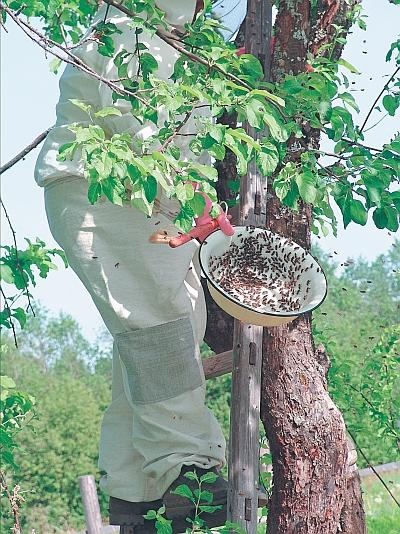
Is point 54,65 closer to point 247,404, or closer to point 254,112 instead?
point 247,404

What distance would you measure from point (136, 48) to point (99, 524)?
14.7ft

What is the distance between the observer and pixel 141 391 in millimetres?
2812

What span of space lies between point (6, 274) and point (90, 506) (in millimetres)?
Answer: 3508

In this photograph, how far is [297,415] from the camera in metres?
3.00

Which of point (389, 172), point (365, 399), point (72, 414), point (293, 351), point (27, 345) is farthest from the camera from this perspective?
point (27, 345)

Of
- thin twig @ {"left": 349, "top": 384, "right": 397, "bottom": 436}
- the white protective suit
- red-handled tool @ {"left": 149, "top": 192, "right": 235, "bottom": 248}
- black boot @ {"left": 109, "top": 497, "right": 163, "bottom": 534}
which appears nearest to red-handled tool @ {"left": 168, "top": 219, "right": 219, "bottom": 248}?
red-handled tool @ {"left": 149, "top": 192, "right": 235, "bottom": 248}

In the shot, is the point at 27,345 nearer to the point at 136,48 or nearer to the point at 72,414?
the point at 72,414

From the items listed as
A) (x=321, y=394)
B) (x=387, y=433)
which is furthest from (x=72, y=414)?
(x=321, y=394)

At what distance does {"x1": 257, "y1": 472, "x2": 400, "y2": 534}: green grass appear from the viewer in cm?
456

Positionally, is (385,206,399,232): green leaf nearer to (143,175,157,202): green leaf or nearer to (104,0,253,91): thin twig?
(104,0,253,91): thin twig

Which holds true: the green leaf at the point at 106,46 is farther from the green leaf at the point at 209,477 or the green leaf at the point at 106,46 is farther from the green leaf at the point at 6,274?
the green leaf at the point at 209,477

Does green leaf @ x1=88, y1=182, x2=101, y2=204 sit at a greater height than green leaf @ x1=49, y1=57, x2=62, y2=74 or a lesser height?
greater

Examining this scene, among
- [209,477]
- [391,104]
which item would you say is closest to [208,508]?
[209,477]

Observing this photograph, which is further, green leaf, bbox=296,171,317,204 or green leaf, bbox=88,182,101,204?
green leaf, bbox=296,171,317,204
